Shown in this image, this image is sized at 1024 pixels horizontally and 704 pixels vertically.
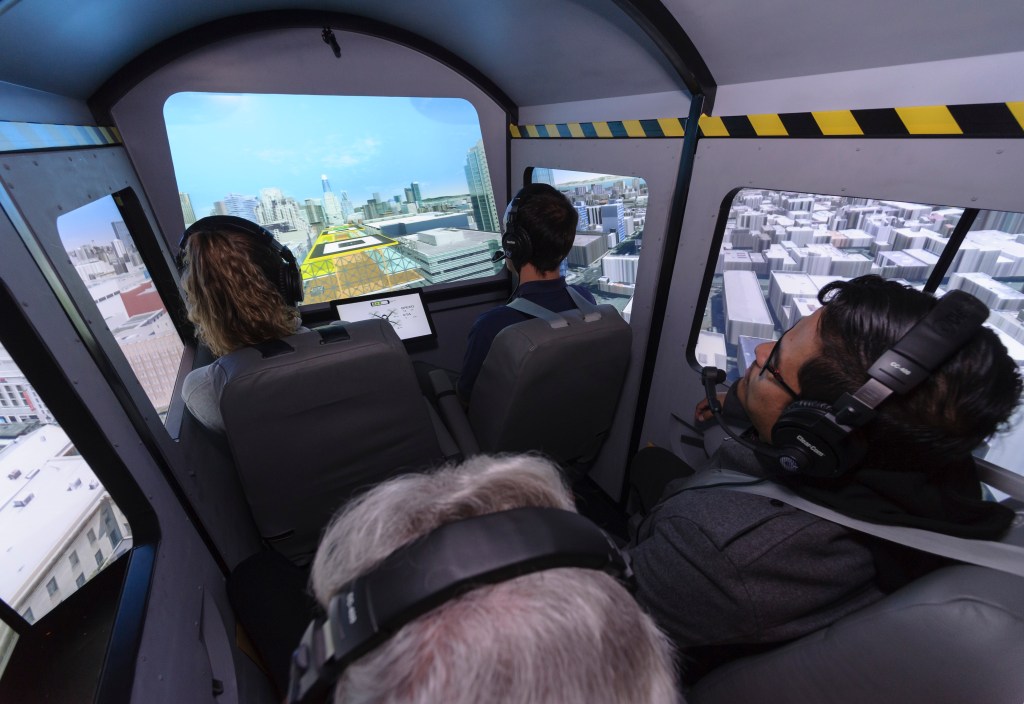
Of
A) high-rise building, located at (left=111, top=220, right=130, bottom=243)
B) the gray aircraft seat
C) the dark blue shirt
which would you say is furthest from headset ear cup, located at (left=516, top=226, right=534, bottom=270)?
high-rise building, located at (left=111, top=220, right=130, bottom=243)

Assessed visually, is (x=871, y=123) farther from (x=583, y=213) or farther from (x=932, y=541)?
(x=583, y=213)

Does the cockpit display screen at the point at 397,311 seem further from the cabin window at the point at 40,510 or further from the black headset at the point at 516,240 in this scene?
the cabin window at the point at 40,510

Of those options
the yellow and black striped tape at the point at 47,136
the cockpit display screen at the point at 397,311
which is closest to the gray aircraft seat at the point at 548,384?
the cockpit display screen at the point at 397,311

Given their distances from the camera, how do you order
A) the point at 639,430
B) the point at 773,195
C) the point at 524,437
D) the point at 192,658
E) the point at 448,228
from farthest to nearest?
the point at 448,228 → the point at 639,430 → the point at 524,437 → the point at 773,195 → the point at 192,658

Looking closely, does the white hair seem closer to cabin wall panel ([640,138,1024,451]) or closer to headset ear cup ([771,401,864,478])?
headset ear cup ([771,401,864,478])

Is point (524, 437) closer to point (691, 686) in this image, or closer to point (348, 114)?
point (691, 686)

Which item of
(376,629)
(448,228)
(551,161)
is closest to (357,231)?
(448,228)
